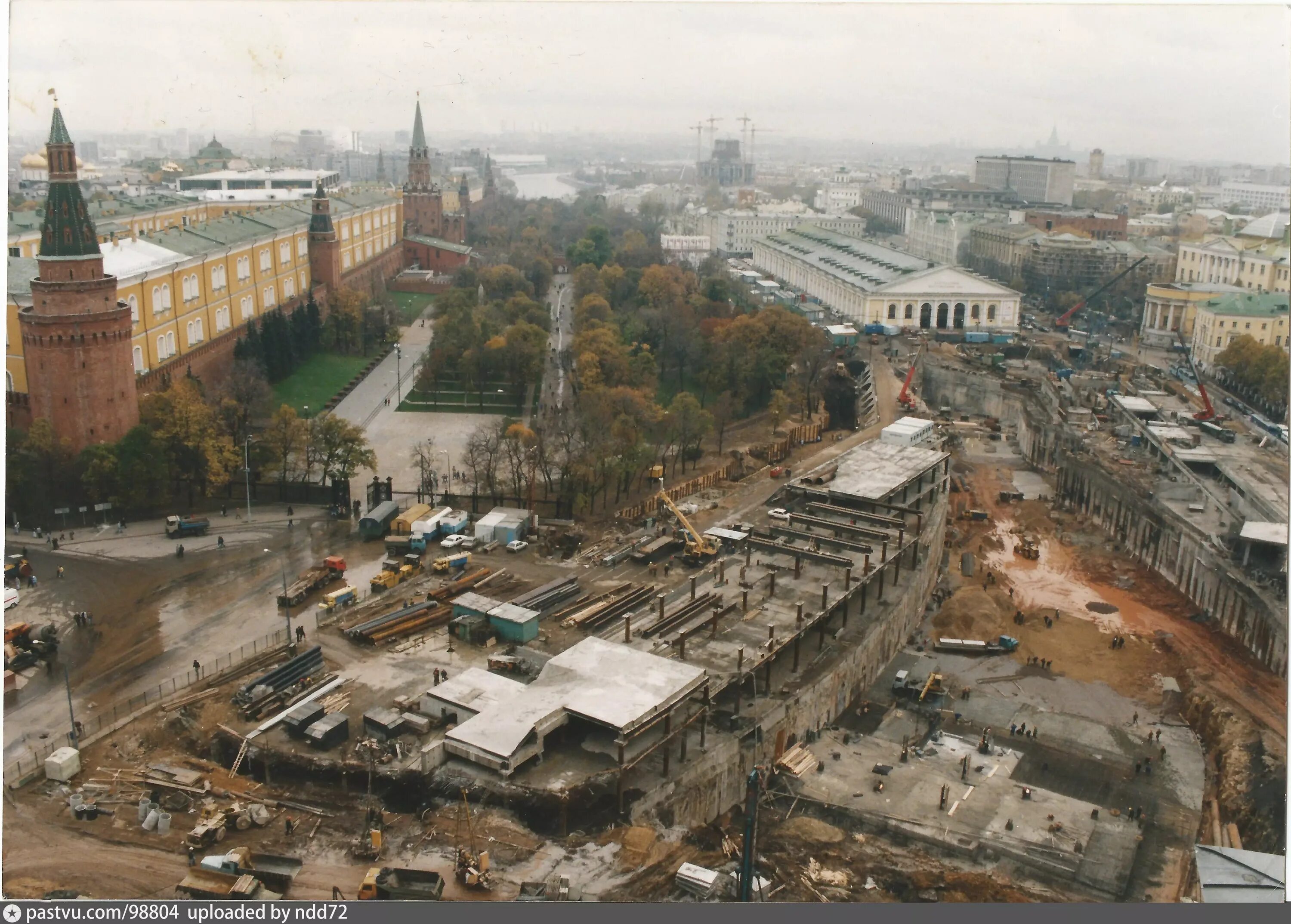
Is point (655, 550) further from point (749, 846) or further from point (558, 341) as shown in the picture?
point (558, 341)

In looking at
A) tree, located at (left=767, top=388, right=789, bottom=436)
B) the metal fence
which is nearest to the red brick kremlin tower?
the metal fence

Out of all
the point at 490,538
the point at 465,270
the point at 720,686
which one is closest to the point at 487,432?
the point at 490,538

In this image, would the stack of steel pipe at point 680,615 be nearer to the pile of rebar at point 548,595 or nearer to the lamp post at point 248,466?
the pile of rebar at point 548,595

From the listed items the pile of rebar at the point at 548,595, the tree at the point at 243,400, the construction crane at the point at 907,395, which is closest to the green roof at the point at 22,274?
the tree at the point at 243,400

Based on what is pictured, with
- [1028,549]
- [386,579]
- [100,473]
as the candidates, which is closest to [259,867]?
[386,579]

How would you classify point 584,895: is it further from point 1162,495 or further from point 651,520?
point 1162,495
